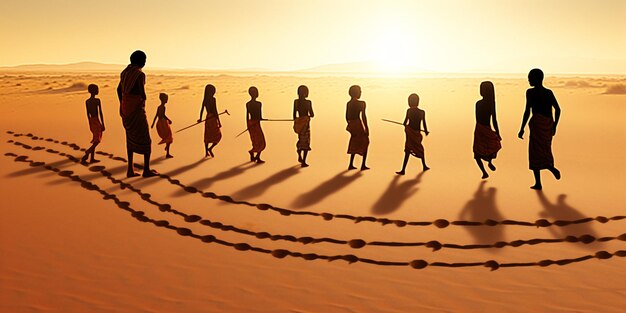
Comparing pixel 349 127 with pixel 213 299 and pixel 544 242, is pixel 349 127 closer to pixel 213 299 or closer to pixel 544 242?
pixel 544 242

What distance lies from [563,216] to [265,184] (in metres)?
4.98

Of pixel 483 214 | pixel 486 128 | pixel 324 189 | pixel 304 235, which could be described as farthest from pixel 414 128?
pixel 304 235

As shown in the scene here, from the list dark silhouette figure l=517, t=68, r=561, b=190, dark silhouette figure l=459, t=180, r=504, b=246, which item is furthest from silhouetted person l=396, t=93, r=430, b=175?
dark silhouette figure l=517, t=68, r=561, b=190

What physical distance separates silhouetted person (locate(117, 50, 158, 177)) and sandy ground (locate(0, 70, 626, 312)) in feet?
2.33

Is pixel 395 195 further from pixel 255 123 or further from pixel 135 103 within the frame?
pixel 135 103

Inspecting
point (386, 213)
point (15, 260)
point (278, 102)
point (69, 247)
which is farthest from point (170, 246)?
point (278, 102)

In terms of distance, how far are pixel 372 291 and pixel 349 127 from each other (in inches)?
269

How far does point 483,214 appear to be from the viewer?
8766mm

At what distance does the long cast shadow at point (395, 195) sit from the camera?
30.0 feet

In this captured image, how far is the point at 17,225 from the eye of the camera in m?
8.00

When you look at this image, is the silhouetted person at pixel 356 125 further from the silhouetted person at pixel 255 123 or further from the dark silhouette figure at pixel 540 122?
the dark silhouette figure at pixel 540 122

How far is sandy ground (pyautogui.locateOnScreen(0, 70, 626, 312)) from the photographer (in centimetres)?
565

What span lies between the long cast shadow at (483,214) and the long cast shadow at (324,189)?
2.26 meters

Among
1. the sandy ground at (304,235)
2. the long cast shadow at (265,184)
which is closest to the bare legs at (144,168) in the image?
the sandy ground at (304,235)
